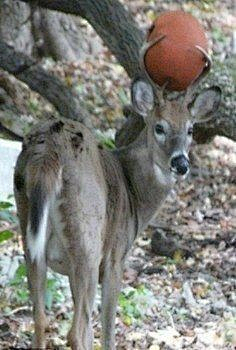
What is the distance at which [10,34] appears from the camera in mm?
13070

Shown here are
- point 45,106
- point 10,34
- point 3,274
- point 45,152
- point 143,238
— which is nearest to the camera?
point 45,152

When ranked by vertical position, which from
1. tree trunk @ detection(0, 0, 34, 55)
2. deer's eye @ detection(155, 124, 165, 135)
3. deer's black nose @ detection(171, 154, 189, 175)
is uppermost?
deer's eye @ detection(155, 124, 165, 135)

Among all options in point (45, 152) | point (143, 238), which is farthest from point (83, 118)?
point (45, 152)

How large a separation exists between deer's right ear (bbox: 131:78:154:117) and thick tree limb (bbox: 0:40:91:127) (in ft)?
10.3

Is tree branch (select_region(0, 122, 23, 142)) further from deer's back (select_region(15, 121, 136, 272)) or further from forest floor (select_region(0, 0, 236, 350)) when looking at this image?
deer's back (select_region(15, 121, 136, 272))

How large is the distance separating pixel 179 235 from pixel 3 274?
7.88 feet

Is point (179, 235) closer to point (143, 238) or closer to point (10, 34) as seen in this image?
point (143, 238)

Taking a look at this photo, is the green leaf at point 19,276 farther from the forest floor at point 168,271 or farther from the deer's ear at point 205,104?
the deer's ear at point 205,104

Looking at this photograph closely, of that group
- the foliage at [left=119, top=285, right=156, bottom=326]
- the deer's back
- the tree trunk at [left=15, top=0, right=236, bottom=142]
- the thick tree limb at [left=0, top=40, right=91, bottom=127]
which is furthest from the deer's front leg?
the thick tree limb at [left=0, top=40, right=91, bottom=127]

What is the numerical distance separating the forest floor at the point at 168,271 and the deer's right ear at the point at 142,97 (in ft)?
3.41

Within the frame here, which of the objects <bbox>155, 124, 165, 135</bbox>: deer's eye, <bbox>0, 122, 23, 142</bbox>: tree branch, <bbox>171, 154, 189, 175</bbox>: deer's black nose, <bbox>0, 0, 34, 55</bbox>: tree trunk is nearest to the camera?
<bbox>171, 154, 189, 175</bbox>: deer's black nose

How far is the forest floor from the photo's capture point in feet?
23.3

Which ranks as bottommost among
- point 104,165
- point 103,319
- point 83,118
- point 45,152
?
point 83,118

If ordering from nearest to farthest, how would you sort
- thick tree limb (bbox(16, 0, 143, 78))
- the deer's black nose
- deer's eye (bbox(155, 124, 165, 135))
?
the deer's black nose → deer's eye (bbox(155, 124, 165, 135)) → thick tree limb (bbox(16, 0, 143, 78))
